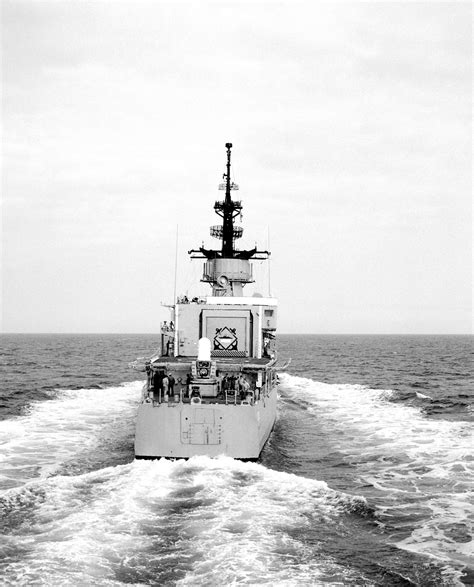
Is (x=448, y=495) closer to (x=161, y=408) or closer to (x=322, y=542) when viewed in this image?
(x=322, y=542)

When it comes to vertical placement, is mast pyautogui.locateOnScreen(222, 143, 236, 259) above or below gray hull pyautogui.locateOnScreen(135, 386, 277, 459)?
above

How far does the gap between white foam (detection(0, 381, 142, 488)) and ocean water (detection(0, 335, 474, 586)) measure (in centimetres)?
12

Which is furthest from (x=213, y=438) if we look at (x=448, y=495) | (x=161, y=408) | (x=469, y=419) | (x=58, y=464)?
(x=469, y=419)

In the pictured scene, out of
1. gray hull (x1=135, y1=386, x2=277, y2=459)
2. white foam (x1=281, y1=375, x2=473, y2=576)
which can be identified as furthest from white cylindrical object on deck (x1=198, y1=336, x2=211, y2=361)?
white foam (x1=281, y1=375, x2=473, y2=576)

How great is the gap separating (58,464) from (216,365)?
6.28 meters

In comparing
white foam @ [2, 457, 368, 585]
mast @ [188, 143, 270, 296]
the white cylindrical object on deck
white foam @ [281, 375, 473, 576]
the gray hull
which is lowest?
white foam @ [281, 375, 473, 576]

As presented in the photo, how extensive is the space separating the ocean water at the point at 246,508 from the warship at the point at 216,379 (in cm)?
70

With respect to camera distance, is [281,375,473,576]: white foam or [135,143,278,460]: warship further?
[135,143,278,460]: warship

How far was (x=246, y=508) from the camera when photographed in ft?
46.5

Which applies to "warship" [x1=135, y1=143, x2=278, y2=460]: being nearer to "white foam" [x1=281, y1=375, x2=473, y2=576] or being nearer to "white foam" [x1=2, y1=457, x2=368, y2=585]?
Result: "white foam" [x1=2, y1=457, x2=368, y2=585]

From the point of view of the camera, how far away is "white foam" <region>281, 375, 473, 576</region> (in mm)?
13766

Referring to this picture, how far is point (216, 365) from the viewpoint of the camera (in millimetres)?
20922

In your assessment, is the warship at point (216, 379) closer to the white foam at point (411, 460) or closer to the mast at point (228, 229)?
the mast at point (228, 229)

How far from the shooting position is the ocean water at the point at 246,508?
10.9 metres
